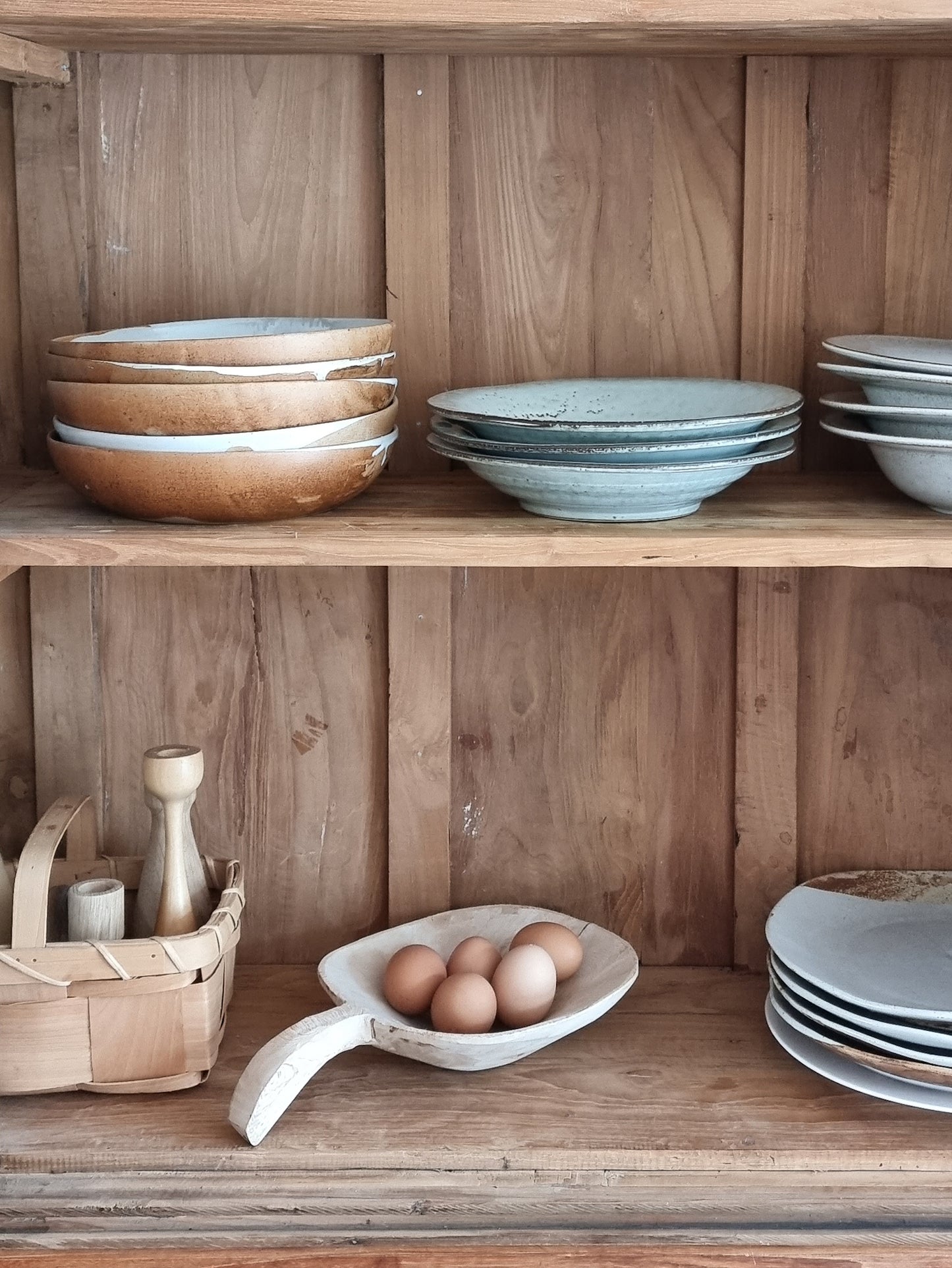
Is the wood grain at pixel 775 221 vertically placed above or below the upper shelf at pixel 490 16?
below

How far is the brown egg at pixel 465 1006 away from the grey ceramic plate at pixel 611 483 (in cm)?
40

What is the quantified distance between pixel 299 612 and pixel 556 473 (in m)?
0.39

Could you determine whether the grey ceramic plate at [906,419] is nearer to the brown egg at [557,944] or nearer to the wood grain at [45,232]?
the brown egg at [557,944]

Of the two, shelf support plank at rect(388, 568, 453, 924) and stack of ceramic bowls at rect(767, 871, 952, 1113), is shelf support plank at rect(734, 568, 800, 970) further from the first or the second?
shelf support plank at rect(388, 568, 453, 924)

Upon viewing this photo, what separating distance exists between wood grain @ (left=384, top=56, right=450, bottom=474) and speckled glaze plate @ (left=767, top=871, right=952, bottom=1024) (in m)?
0.54

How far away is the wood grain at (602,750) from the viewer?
1.29m

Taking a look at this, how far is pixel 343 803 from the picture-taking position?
4.31 feet

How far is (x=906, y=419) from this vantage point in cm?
104

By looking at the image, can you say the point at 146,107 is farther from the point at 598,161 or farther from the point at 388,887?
the point at 388,887

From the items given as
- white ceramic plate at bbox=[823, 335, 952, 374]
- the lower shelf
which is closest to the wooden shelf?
white ceramic plate at bbox=[823, 335, 952, 374]

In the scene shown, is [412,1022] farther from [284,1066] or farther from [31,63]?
[31,63]

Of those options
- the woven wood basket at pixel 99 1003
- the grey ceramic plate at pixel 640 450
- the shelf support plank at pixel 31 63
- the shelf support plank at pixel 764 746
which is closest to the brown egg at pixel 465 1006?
the woven wood basket at pixel 99 1003

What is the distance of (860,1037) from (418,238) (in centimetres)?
80

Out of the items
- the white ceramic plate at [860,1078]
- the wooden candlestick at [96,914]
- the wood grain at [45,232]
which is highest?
the wood grain at [45,232]
